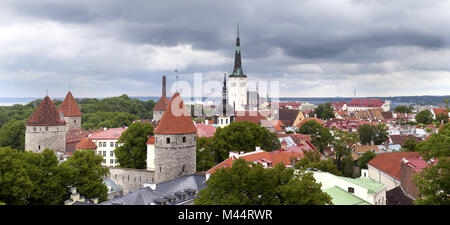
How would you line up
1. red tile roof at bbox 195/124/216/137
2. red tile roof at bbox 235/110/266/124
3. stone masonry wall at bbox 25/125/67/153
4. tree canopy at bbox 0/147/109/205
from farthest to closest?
red tile roof at bbox 235/110/266/124
red tile roof at bbox 195/124/216/137
stone masonry wall at bbox 25/125/67/153
tree canopy at bbox 0/147/109/205

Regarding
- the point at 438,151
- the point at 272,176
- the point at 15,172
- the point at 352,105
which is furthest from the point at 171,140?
the point at 352,105

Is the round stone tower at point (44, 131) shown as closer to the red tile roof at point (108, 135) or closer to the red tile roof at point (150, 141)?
the red tile roof at point (108, 135)

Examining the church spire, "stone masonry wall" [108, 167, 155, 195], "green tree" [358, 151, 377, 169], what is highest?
the church spire

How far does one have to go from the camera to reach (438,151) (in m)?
13.8

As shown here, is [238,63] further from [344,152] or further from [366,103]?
[366,103]

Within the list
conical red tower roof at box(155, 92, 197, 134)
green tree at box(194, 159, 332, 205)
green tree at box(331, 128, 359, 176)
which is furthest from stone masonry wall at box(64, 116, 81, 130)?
green tree at box(194, 159, 332, 205)

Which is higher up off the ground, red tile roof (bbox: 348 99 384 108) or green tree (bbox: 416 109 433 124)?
red tile roof (bbox: 348 99 384 108)

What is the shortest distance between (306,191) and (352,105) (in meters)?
179

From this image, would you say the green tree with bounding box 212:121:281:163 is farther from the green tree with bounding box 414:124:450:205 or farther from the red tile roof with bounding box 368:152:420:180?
the green tree with bounding box 414:124:450:205

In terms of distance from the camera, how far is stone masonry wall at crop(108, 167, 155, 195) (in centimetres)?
3344

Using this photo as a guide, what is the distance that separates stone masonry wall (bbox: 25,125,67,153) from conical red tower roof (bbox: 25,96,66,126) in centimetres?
50

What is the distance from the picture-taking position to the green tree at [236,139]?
40812 mm

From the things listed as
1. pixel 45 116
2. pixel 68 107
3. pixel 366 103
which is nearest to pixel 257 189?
pixel 45 116
